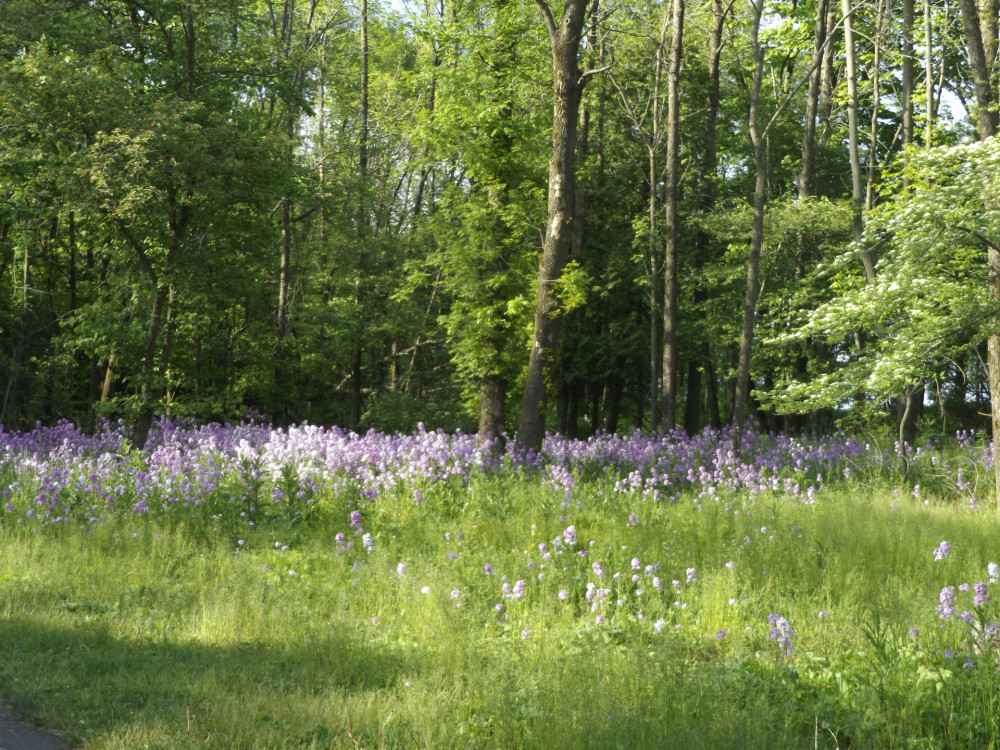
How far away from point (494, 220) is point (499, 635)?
13122mm

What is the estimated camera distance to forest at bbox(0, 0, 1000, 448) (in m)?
11.9

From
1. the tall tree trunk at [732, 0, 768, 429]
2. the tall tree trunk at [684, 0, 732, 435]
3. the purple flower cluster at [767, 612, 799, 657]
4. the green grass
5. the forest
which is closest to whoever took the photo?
the green grass

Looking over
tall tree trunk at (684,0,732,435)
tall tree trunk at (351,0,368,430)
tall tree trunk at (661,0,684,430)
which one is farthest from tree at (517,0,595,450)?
tall tree trunk at (351,0,368,430)

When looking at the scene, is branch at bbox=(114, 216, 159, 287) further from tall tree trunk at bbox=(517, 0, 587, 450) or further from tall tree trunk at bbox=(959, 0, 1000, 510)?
tall tree trunk at bbox=(959, 0, 1000, 510)

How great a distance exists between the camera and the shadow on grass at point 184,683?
433 centimetres

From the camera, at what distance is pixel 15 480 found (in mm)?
10688

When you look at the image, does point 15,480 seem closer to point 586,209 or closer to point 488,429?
point 488,429

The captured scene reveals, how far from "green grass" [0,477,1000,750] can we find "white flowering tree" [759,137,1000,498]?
5.20ft

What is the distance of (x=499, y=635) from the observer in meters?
5.88

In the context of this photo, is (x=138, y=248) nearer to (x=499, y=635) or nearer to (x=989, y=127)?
(x=499, y=635)

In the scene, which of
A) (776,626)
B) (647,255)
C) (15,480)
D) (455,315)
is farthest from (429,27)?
(776,626)

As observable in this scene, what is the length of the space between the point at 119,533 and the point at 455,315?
34.2 ft

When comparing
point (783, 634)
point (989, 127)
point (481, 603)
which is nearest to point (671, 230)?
point (989, 127)

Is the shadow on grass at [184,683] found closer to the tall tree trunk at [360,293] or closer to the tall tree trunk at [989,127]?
the tall tree trunk at [989,127]
